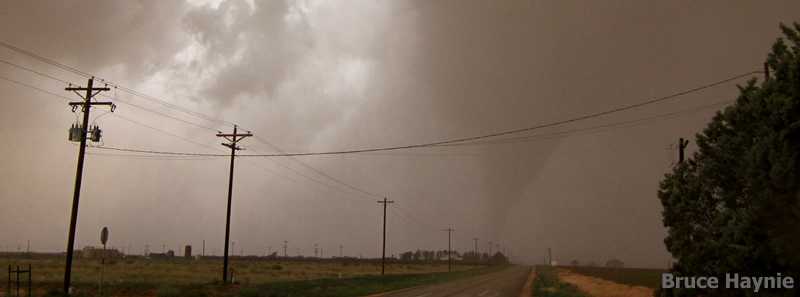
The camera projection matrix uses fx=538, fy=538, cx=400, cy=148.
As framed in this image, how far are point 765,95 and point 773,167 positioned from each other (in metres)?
2.33

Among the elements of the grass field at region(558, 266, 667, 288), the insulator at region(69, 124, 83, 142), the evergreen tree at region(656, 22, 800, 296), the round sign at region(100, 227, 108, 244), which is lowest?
the grass field at region(558, 266, 667, 288)

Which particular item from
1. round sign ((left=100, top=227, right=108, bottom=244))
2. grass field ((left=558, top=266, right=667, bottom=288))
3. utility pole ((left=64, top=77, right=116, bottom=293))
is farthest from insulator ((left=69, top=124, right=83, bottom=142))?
grass field ((left=558, top=266, right=667, bottom=288))

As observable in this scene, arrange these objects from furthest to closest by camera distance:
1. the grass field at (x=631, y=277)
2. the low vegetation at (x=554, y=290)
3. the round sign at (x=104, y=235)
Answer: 1. the grass field at (x=631, y=277)
2. the low vegetation at (x=554, y=290)
3. the round sign at (x=104, y=235)

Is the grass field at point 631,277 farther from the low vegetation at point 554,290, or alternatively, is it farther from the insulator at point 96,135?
the insulator at point 96,135

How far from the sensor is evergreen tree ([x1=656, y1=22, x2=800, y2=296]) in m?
12.5

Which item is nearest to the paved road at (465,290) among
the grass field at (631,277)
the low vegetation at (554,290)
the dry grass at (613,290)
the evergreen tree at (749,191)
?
the low vegetation at (554,290)

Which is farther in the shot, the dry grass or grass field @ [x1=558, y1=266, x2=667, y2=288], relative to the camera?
grass field @ [x1=558, y1=266, x2=667, y2=288]

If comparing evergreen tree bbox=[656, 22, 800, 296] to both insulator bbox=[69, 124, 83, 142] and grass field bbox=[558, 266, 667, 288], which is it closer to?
grass field bbox=[558, 266, 667, 288]

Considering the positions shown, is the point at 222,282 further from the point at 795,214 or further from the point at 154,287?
the point at 795,214

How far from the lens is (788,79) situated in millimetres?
13094

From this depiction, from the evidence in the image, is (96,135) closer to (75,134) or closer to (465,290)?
(75,134)

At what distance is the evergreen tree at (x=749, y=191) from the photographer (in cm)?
1252

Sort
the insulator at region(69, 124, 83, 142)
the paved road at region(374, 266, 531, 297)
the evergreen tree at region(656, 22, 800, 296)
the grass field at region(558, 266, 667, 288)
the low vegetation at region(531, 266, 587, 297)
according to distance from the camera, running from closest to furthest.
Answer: the evergreen tree at region(656, 22, 800, 296) < the insulator at region(69, 124, 83, 142) < the paved road at region(374, 266, 531, 297) < the low vegetation at region(531, 266, 587, 297) < the grass field at region(558, 266, 667, 288)

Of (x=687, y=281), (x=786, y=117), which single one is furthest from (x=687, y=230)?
(x=786, y=117)
